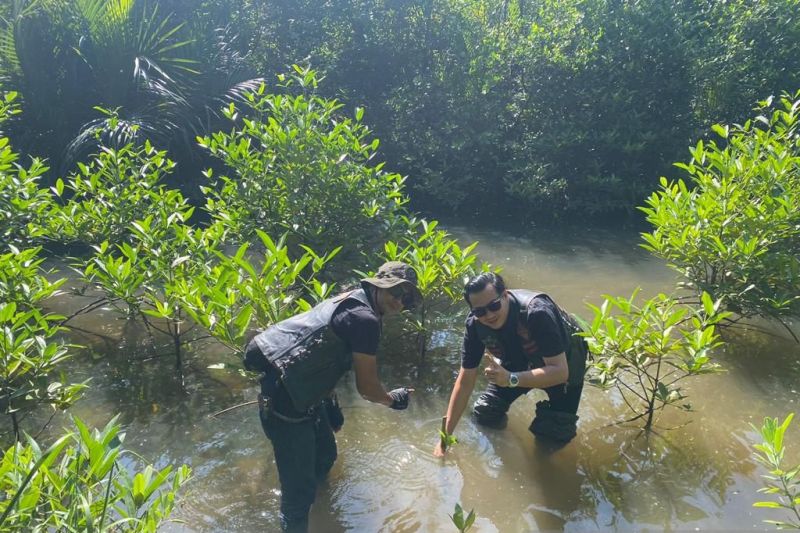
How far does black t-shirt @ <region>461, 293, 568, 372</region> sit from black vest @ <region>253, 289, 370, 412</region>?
3.02ft

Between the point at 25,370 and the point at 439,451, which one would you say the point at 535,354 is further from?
the point at 25,370

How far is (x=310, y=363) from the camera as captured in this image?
112 inches

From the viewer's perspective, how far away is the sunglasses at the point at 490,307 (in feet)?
10.7

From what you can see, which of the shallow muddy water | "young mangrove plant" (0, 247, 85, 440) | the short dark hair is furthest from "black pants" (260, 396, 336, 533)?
"young mangrove plant" (0, 247, 85, 440)

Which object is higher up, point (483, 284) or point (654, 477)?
point (483, 284)

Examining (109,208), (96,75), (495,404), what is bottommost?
(495,404)

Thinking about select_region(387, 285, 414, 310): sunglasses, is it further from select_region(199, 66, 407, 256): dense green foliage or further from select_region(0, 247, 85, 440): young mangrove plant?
select_region(199, 66, 407, 256): dense green foliage

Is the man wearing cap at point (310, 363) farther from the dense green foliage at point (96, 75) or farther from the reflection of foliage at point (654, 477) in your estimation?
the dense green foliage at point (96, 75)

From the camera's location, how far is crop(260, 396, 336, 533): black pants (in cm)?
300

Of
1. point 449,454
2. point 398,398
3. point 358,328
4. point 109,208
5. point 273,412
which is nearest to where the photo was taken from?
point 358,328

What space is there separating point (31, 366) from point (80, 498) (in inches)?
60.1

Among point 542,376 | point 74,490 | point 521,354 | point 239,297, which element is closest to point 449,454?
point 521,354

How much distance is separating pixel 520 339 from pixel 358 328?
118cm

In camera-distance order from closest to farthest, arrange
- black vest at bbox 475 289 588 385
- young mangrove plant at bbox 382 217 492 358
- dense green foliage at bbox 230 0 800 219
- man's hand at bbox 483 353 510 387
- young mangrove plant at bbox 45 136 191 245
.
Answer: man's hand at bbox 483 353 510 387 → black vest at bbox 475 289 588 385 → young mangrove plant at bbox 382 217 492 358 → young mangrove plant at bbox 45 136 191 245 → dense green foliage at bbox 230 0 800 219
